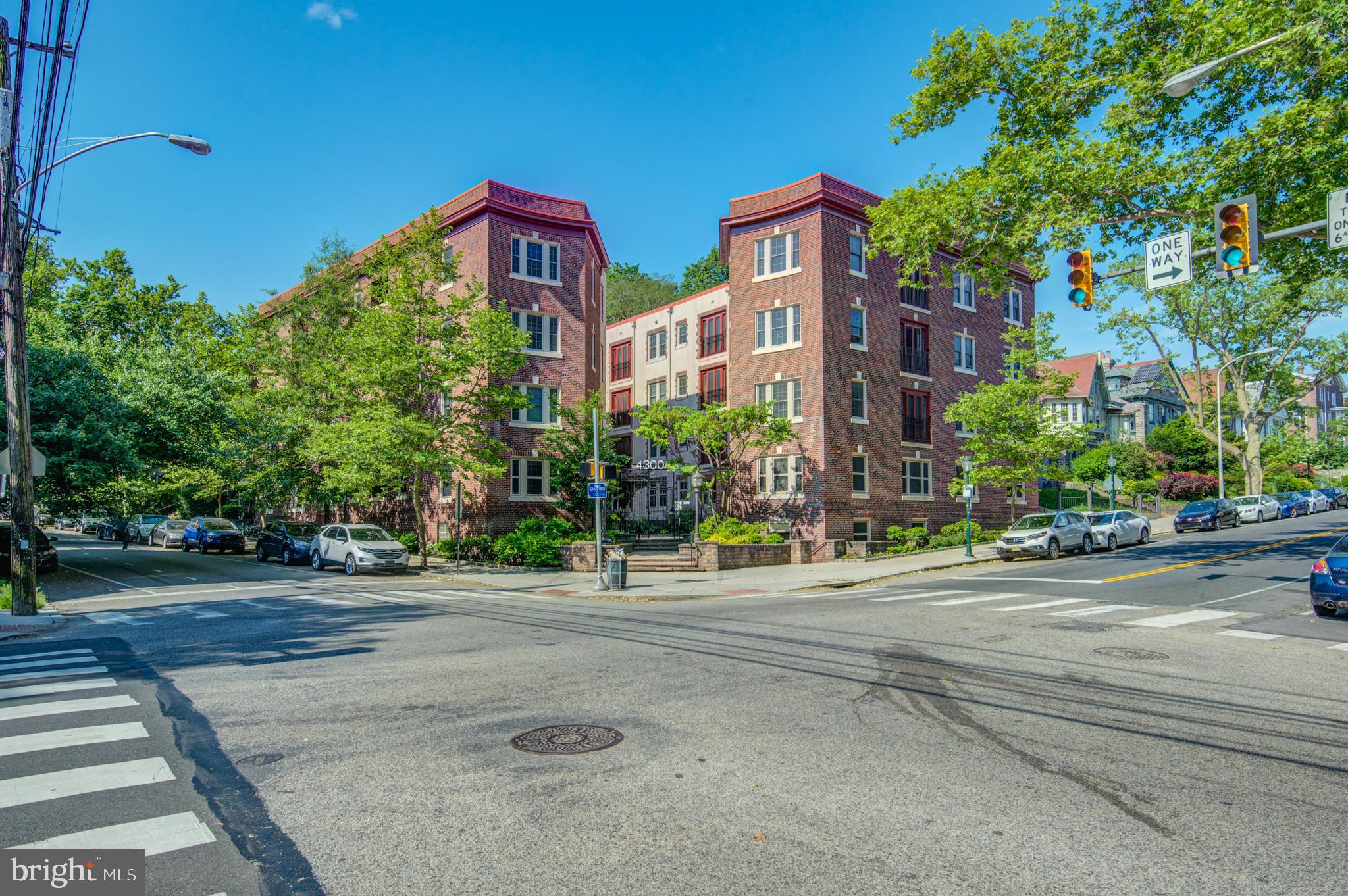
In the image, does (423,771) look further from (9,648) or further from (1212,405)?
(1212,405)

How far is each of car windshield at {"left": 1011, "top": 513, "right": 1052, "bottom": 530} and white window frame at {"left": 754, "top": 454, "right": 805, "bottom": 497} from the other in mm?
7770

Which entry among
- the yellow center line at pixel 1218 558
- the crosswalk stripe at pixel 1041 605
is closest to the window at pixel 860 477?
the yellow center line at pixel 1218 558

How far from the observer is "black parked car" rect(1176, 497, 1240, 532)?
1468 inches

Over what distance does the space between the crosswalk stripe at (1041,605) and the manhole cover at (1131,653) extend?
3770mm

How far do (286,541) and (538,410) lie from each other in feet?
35.8

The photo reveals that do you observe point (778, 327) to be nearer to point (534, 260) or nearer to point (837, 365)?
point (837, 365)

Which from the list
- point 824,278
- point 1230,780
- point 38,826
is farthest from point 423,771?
point 824,278

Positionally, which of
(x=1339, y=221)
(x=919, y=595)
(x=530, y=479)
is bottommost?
(x=919, y=595)

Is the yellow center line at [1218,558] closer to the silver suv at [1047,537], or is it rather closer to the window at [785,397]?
the silver suv at [1047,537]

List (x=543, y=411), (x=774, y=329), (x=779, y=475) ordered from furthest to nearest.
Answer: (x=543, y=411) → (x=774, y=329) → (x=779, y=475)

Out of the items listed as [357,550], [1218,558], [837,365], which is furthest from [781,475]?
[357,550]

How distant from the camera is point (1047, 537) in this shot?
2664 cm

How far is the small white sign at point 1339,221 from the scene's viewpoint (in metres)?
11.7

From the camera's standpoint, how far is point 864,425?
1254 inches
